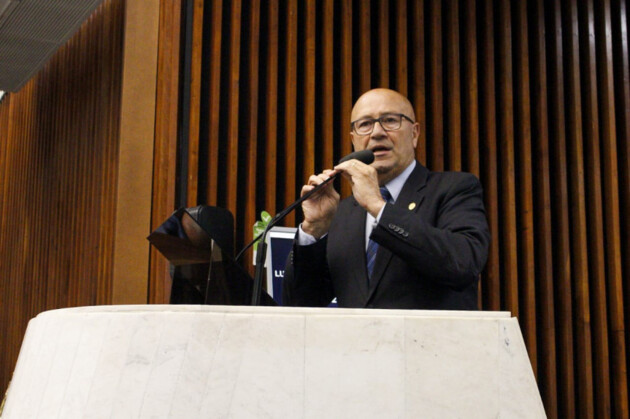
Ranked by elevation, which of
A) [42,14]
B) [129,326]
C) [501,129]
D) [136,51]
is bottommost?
[129,326]

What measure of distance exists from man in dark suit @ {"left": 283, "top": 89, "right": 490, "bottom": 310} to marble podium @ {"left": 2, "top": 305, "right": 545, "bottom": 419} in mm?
854

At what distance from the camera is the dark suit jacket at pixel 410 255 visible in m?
1.55

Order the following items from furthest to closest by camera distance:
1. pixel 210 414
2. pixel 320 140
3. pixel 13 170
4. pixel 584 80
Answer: pixel 13 170 → pixel 584 80 → pixel 320 140 → pixel 210 414

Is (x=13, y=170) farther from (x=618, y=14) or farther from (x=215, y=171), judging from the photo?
(x=618, y=14)

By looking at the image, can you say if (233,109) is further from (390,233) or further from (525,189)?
(390,233)

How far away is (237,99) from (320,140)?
476 millimetres

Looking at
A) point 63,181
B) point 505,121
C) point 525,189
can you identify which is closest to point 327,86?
point 505,121

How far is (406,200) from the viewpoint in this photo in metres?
1.88

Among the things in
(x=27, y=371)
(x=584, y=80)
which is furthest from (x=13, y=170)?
(x=27, y=371)

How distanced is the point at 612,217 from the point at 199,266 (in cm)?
304

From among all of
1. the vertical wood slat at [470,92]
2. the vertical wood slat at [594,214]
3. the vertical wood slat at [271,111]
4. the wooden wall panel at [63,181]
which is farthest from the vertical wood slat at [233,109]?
the vertical wood slat at [594,214]

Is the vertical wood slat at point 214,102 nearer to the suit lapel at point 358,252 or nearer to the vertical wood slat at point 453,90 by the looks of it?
the vertical wood slat at point 453,90

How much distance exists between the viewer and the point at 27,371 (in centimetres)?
76

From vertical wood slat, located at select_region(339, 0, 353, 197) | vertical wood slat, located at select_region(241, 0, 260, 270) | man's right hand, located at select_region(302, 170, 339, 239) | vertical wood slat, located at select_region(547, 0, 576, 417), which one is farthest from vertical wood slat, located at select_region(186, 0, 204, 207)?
vertical wood slat, located at select_region(547, 0, 576, 417)
